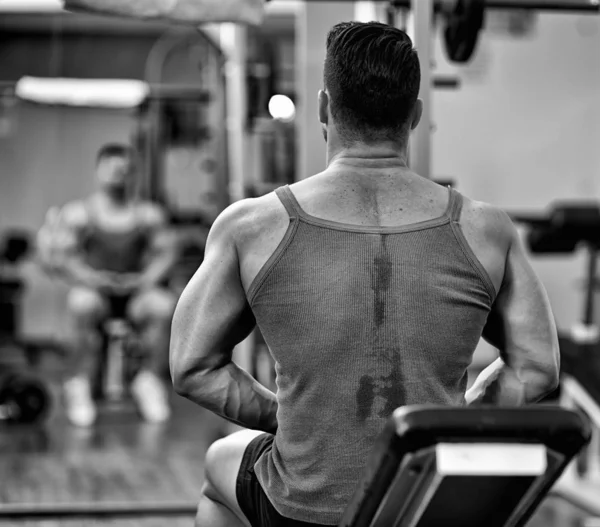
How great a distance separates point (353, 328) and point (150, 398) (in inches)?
149

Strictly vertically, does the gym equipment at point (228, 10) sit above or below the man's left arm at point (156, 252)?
above

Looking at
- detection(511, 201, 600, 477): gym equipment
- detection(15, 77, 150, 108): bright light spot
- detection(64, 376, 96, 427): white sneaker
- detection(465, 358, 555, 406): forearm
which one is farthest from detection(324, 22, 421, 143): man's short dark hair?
detection(15, 77, 150, 108): bright light spot

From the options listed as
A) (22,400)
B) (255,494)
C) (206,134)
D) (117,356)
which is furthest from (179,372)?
(206,134)

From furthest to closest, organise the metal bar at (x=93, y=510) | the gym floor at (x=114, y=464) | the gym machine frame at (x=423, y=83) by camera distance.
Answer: the gym floor at (x=114, y=464), the metal bar at (x=93, y=510), the gym machine frame at (x=423, y=83)

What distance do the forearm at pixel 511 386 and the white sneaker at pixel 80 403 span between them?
11.4 feet

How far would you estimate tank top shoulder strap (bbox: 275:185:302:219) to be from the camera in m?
1.36

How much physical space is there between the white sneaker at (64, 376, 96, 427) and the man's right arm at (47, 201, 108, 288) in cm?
52

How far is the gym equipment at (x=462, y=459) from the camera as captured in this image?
1056mm

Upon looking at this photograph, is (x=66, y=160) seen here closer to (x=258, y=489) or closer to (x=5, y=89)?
(x=5, y=89)

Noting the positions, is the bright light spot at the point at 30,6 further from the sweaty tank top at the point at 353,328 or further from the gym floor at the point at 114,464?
the sweaty tank top at the point at 353,328

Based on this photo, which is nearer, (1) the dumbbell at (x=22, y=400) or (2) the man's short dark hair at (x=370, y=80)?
(2) the man's short dark hair at (x=370, y=80)

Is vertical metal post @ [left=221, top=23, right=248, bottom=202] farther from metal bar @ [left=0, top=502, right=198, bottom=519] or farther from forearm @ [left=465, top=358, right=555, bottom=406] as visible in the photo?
forearm @ [left=465, top=358, right=555, bottom=406]

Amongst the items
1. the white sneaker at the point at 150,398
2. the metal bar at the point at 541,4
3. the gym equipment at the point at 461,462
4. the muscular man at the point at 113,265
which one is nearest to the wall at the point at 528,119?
the muscular man at the point at 113,265

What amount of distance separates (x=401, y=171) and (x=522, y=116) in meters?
5.16
